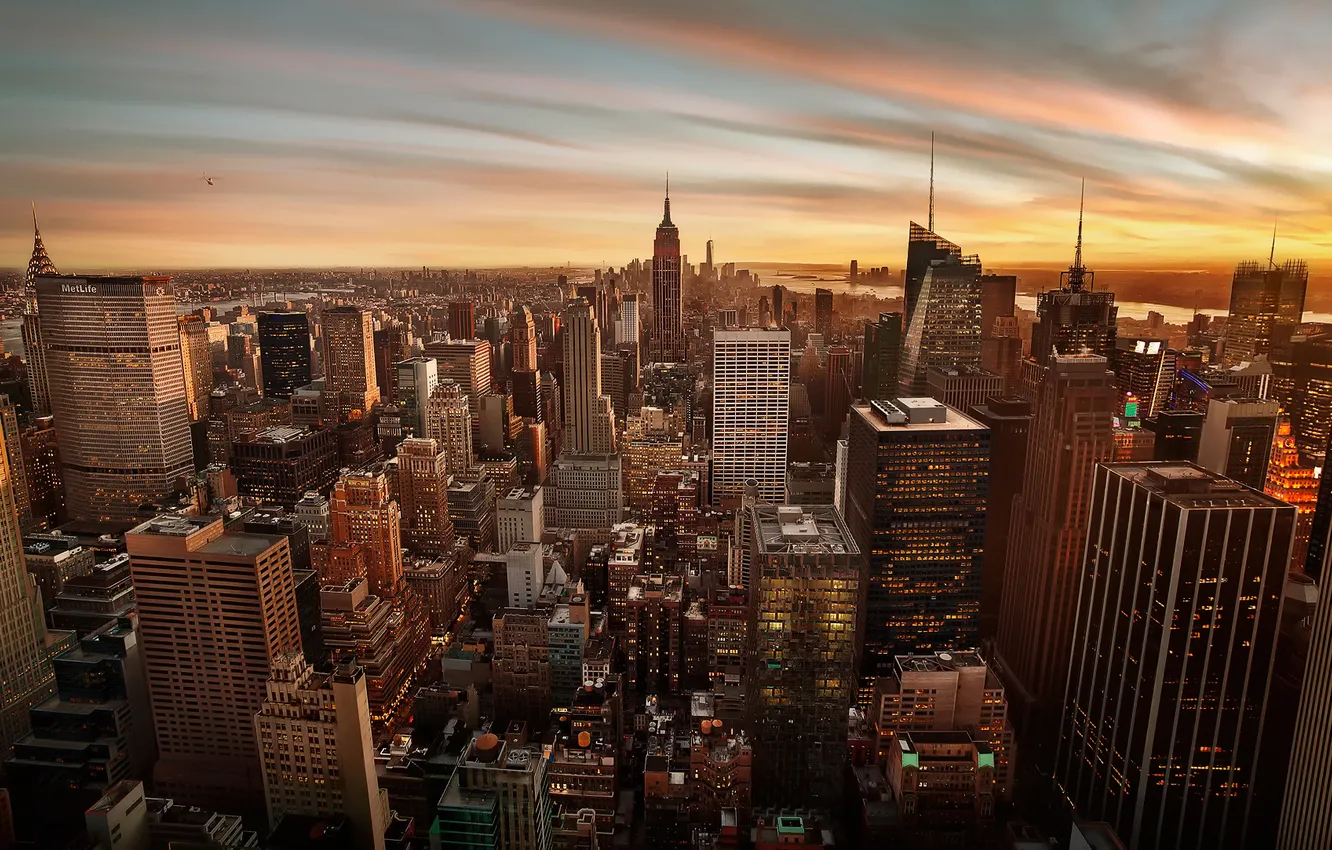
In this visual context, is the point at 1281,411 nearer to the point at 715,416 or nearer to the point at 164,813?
the point at 715,416

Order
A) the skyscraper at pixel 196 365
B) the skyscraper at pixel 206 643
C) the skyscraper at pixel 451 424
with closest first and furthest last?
1. the skyscraper at pixel 206 643
2. the skyscraper at pixel 196 365
3. the skyscraper at pixel 451 424

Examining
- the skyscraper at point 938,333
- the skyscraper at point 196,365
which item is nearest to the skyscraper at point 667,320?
the skyscraper at point 938,333

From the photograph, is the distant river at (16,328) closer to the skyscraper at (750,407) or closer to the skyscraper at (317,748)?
the skyscraper at (317,748)

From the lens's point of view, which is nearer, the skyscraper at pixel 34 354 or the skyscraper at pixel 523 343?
the skyscraper at pixel 34 354

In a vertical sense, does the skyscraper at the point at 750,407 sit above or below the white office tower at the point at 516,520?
above

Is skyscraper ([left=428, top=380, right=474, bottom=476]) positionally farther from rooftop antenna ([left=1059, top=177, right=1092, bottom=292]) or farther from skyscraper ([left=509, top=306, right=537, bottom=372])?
rooftop antenna ([left=1059, top=177, right=1092, bottom=292])

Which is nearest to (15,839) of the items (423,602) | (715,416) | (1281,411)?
(423,602)
